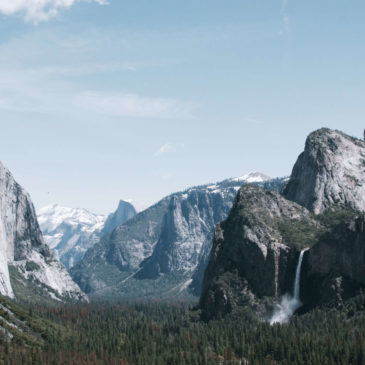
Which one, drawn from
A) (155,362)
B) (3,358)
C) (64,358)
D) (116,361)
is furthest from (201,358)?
(3,358)

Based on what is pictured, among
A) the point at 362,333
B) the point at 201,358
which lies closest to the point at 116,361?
the point at 201,358

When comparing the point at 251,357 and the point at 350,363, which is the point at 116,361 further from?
the point at 350,363

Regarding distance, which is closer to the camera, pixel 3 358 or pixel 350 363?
pixel 350 363

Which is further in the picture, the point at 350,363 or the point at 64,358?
the point at 64,358

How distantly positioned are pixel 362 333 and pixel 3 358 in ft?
367

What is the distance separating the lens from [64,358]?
652 feet

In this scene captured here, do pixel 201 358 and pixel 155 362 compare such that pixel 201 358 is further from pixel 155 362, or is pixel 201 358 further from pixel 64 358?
pixel 64 358

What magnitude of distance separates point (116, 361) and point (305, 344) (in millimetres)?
59523

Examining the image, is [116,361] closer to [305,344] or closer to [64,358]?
[64,358]

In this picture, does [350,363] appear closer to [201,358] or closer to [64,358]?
[201,358]

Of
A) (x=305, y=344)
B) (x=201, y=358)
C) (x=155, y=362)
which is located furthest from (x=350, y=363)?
(x=155, y=362)

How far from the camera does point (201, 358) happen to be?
7815 inches

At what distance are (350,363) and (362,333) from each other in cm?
2062

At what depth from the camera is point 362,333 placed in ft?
652
